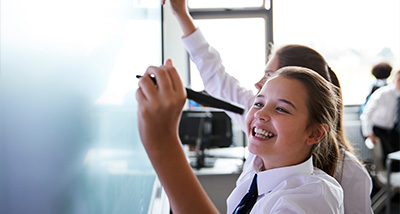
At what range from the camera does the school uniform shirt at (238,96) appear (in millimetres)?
1016

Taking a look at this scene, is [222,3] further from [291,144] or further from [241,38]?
[291,144]

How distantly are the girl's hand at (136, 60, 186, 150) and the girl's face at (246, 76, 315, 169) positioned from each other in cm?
38

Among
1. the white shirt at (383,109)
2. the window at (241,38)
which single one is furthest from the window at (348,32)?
the white shirt at (383,109)

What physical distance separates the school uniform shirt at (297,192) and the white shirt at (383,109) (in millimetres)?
3019

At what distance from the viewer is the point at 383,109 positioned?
136 inches

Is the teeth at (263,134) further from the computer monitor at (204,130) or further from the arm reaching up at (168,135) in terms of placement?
the computer monitor at (204,130)

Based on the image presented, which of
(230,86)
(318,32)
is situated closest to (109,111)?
(230,86)

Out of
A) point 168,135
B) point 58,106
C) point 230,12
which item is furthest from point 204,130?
point 58,106

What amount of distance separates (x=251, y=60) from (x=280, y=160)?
356 cm

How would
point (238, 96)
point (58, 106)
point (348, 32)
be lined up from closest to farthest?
1. point (58, 106)
2. point (238, 96)
3. point (348, 32)

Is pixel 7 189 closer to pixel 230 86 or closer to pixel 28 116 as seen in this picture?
pixel 28 116

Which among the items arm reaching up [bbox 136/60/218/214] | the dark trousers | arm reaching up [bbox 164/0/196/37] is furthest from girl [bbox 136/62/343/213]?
the dark trousers

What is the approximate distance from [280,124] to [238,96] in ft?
2.30

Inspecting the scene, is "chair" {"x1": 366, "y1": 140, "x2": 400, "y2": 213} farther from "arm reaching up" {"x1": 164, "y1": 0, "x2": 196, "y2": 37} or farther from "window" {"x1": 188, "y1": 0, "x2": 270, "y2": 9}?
"arm reaching up" {"x1": 164, "y1": 0, "x2": 196, "y2": 37}
